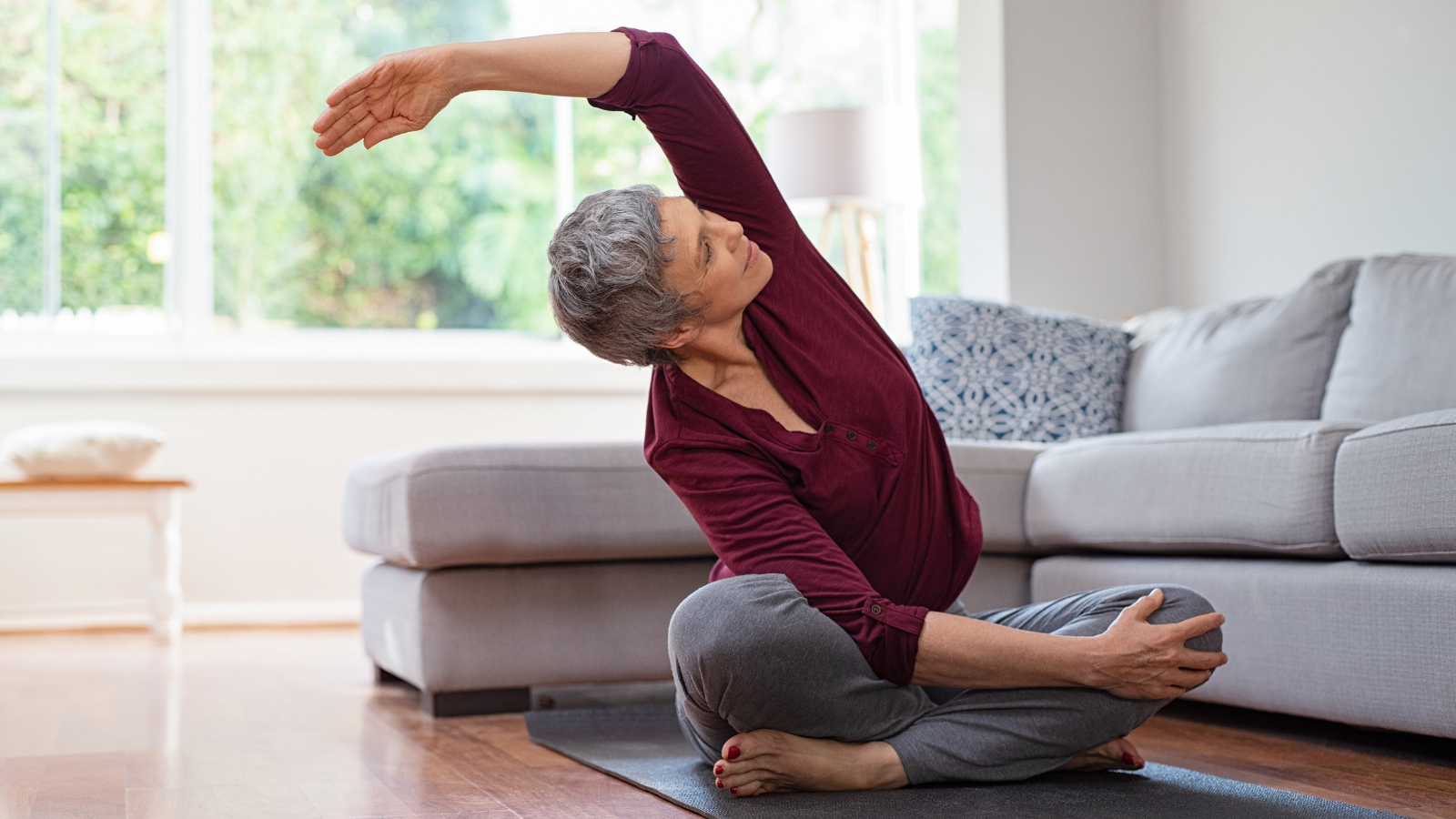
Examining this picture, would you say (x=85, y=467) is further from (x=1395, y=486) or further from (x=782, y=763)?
(x=1395, y=486)

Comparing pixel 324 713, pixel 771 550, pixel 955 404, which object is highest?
pixel 955 404

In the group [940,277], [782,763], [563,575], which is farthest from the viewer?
[940,277]

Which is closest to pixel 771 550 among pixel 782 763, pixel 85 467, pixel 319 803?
pixel 782 763

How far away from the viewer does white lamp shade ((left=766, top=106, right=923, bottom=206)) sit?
388 cm

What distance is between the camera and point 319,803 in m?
1.61

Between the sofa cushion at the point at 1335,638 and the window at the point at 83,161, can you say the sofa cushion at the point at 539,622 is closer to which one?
the sofa cushion at the point at 1335,638

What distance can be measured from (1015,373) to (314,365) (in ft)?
7.94

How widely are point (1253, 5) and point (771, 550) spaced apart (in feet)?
10.3

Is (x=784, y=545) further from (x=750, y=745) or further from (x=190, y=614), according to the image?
(x=190, y=614)

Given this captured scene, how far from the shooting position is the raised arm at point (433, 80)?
1.34 meters

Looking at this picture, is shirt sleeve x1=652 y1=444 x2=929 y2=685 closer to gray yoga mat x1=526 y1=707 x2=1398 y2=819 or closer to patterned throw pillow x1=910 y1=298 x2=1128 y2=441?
gray yoga mat x1=526 y1=707 x2=1398 y2=819

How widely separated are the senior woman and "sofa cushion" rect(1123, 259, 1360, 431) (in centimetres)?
131

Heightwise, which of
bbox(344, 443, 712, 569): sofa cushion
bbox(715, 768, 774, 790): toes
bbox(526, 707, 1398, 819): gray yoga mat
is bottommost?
bbox(526, 707, 1398, 819): gray yoga mat

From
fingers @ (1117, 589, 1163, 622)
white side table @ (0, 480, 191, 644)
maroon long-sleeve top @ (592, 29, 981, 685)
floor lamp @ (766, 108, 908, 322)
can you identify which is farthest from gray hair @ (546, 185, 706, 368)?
white side table @ (0, 480, 191, 644)
